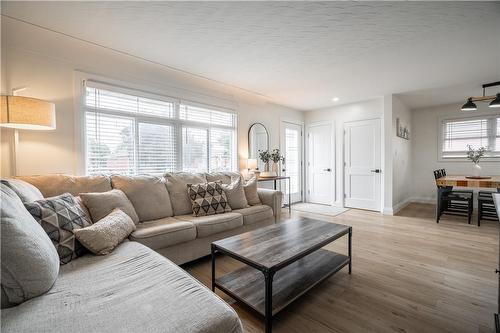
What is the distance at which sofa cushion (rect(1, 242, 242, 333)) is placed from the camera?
33.9 inches

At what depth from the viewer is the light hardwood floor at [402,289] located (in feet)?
5.09

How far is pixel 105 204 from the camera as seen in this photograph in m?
2.02

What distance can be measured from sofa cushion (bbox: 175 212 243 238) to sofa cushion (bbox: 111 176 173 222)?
221mm

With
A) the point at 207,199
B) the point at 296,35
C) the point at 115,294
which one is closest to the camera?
the point at 115,294

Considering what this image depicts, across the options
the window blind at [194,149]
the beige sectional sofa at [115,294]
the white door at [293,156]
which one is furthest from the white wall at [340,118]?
the beige sectional sofa at [115,294]

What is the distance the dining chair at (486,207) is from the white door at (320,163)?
253 cm

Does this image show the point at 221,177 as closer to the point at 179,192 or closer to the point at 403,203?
the point at 179,192

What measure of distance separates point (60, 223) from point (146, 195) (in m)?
1.02

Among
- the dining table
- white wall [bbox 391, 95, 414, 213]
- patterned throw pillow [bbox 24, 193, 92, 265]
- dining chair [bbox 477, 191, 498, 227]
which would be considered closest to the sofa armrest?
patterned throw pillow [bbox 24, 193, 92, 265]

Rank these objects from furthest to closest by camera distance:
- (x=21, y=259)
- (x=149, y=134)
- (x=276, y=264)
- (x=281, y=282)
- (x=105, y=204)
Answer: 1. (x=149, y=134)
2. (x=105, y=204)
3. (x=281, y=282)
4. (x=276, y=264)
5. (x=21, y=259)

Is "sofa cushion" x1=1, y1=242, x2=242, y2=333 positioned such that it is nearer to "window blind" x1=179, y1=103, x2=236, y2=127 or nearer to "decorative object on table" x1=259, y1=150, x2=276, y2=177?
"window blind" x1=179, y1=103, x2=236, y2=127

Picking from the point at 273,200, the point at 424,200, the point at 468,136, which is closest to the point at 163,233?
the point at 273,200

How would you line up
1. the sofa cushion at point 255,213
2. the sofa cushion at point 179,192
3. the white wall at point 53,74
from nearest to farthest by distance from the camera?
the white wall at point 53,74 < the sofa cushion at point 179,192 < the sofa cushion at point 255,213

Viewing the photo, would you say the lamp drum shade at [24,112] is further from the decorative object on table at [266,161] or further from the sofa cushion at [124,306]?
the decorative object on table at [266,161]
